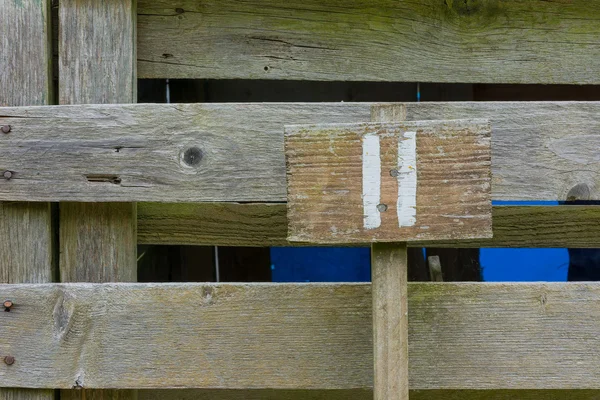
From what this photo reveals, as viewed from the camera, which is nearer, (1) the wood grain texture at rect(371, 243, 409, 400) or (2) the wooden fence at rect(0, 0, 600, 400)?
(1) the wood grain texture at rect(371, 243, 409, 400)

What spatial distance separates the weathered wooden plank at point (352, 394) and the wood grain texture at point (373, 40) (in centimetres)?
114

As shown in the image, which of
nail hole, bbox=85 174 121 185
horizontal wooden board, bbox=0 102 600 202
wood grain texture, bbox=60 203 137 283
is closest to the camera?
horizontal wooden board, bbox=0 102 600 202

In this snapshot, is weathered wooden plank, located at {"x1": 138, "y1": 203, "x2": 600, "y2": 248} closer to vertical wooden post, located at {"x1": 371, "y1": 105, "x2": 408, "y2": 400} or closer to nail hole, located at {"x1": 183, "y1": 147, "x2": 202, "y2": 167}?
nail hole, located at {"x1": 183, "y1": 147, "x2": 202, "y2": 167}

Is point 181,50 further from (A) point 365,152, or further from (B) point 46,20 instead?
(A) point 365,152

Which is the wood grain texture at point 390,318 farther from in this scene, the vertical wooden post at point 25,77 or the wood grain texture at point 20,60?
the wood grain texture at point 20,60

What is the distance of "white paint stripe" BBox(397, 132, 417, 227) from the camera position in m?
1.32

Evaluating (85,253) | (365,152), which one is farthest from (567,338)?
(85,253)

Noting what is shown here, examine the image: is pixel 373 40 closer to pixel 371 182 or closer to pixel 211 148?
pixel 211 148

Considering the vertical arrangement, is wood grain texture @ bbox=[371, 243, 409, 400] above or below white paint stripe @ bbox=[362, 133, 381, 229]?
below

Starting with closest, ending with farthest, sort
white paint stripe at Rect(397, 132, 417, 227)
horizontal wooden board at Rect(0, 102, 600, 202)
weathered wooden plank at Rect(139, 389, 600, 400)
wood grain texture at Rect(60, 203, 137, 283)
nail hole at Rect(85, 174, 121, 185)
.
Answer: white paint stripe at Rect(397, 132, 417, 227) < horizontal wooden board at Rect(0, 102, 600, 202) < nail hole at Rect(85, 174, 121, 185) < wood grain texture at Rect(60, 203, 137, 283) < weathered wooden plank at Rect(139, 389, 600, 400)

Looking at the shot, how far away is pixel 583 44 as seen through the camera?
1.98 metres

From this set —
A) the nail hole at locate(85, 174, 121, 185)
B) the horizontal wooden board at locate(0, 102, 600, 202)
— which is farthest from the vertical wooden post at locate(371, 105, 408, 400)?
the nail hole at locate(85, 174, 121, 185)

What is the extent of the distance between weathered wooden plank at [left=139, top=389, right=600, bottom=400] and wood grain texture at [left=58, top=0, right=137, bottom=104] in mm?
1199

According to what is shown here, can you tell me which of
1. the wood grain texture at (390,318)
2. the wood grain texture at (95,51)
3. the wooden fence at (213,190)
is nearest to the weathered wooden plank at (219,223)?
the wooden fence at (213,190)
